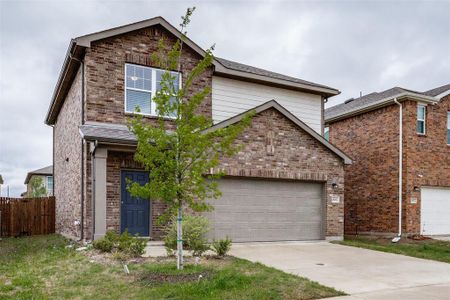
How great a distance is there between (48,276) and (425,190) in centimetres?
1517

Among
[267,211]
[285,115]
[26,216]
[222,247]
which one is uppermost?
[285,115]

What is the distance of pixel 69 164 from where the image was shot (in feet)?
50.8

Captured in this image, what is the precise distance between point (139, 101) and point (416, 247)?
10.7 m

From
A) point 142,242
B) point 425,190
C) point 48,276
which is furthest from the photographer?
point 425,190

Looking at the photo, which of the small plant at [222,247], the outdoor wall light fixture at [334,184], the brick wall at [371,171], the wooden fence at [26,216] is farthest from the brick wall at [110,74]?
the brick wall at [371,171]

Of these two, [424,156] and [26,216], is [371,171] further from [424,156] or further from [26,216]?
[26,216]

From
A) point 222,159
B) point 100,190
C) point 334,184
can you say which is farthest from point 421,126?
point 100,190

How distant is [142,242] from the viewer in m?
9.43

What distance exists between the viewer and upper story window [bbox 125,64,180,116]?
42.9 ft

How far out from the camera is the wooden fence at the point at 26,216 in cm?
1756

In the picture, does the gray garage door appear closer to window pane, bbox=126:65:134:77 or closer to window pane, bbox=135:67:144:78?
window pane, bbox=135:67:144:78

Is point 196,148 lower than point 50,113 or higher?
lower

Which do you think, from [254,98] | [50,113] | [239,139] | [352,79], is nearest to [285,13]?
[254,98]

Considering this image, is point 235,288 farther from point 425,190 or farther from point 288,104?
point 425,190
